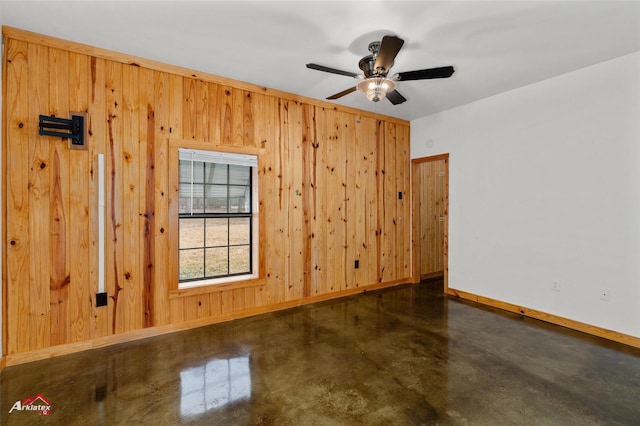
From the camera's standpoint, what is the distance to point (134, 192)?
3016 millimetres

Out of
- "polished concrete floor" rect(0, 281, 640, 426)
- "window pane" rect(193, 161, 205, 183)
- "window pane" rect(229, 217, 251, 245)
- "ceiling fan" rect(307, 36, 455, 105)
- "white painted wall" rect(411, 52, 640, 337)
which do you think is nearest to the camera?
"polished concrete floor" rect(0, 281, 640, 426)

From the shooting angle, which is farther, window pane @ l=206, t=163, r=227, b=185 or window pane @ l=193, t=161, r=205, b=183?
window pane @ l=206, t=163, r=227, b=185

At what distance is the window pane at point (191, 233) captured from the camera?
350cm

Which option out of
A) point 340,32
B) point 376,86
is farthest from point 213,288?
point 340,32

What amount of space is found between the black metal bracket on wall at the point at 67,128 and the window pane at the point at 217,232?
144cm

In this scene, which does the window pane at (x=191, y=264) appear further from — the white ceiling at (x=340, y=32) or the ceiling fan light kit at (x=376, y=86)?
the ceiling fan light kit at (x=376, y=86)

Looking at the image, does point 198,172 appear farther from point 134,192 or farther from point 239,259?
point 239,259

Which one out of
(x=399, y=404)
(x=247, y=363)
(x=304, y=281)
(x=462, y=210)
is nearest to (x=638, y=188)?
(x=462, y=210)

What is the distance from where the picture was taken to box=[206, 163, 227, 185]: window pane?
3.66 metres

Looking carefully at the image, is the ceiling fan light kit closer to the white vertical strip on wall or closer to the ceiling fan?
the ceiling fan

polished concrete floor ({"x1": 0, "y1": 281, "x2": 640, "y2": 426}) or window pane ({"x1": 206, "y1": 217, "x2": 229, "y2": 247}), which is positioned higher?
window pane ({"x1": 206, "y1": 217, "x2": 229, "y2": 247})

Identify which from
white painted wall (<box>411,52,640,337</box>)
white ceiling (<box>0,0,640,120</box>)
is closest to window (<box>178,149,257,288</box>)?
white ceiling (<box>0,0,640,120</box>)

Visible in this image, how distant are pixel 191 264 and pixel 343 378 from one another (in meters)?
2.22

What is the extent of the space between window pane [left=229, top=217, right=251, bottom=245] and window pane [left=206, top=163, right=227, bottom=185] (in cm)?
51
